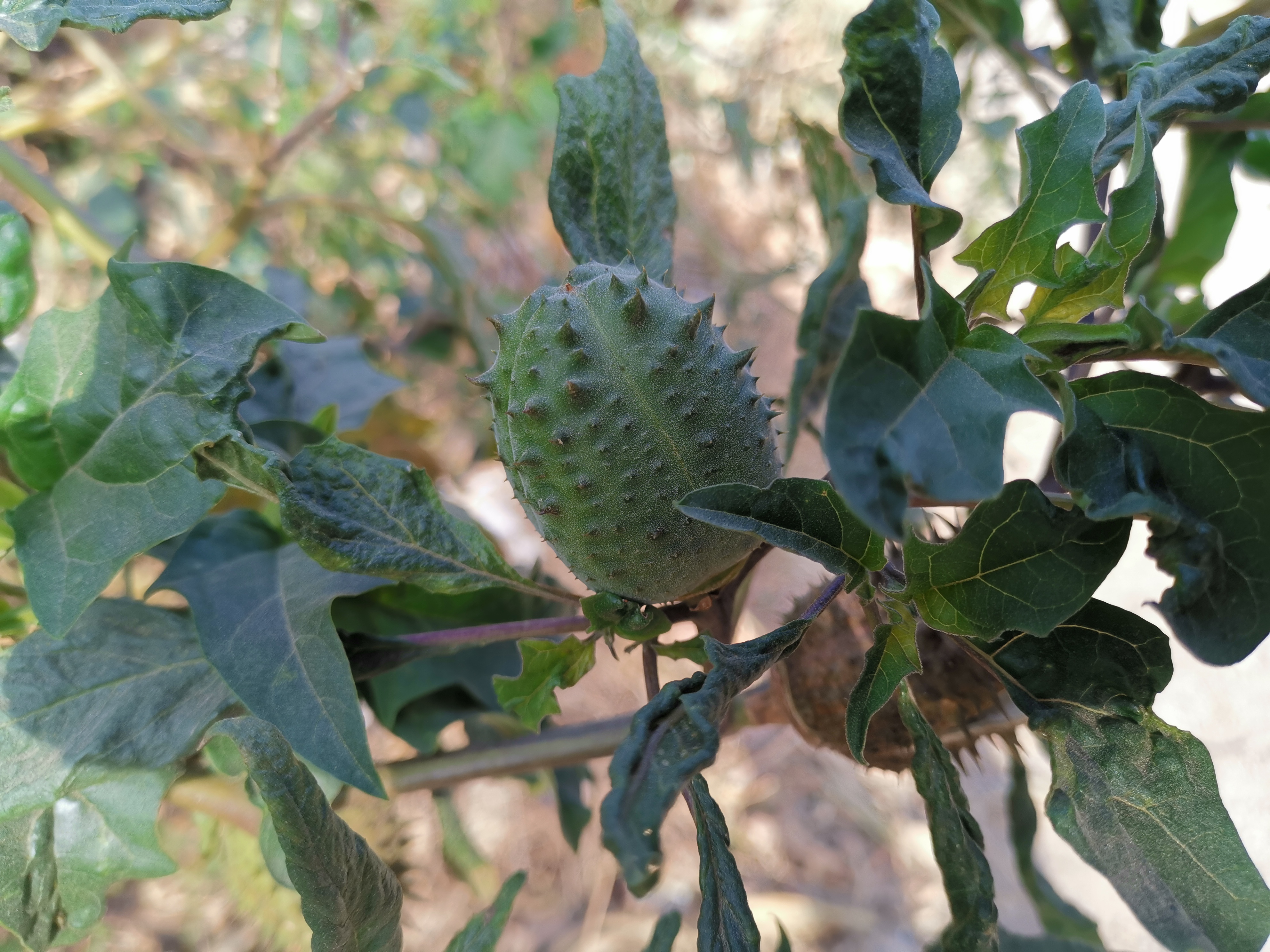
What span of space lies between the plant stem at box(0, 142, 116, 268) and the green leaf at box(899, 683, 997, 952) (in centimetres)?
121

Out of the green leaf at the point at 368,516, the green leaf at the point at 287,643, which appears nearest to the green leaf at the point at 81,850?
the green leaf at the point at 287,643

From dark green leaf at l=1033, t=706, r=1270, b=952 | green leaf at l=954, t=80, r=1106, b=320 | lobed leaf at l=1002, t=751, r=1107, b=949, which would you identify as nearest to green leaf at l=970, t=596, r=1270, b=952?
dark green leaf at l=1033, t=706, r=1270, b=952

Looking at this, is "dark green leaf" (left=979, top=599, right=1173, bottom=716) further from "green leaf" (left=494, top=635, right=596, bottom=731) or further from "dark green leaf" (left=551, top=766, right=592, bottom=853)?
"dark green leaf" (left=551, top=766, right=592, bottom=853)

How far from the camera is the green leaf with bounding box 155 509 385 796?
0.68 meters

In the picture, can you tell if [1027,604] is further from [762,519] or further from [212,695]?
[212,695]

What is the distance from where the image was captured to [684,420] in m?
0.64

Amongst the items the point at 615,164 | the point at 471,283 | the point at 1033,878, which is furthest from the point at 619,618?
the point at 471,283

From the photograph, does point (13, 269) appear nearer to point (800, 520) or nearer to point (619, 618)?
point (619, 618)

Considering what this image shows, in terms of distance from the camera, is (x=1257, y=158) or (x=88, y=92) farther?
(x=88, y=92)

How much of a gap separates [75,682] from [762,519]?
621 mm

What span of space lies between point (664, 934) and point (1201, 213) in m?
1.04

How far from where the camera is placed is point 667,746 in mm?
529

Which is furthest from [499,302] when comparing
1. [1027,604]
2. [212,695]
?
[1027,604]

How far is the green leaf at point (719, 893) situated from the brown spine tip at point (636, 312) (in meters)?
0.33
